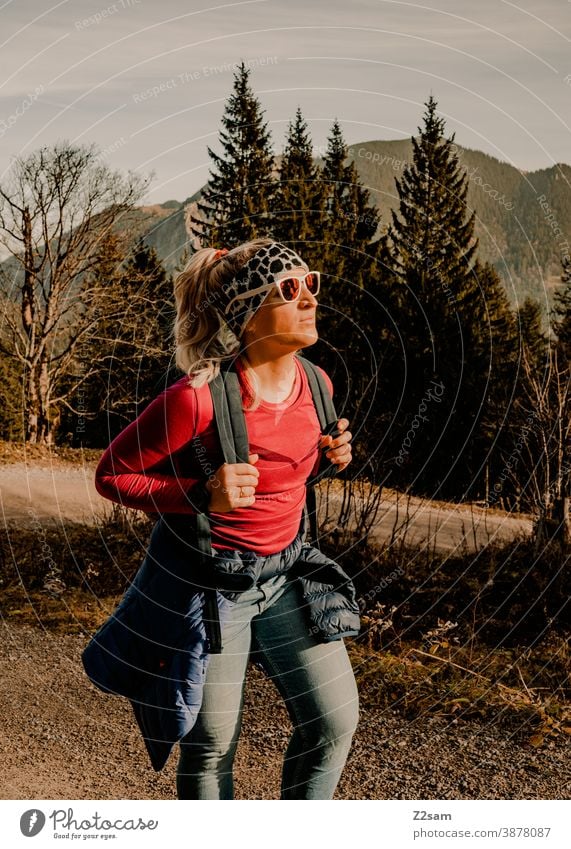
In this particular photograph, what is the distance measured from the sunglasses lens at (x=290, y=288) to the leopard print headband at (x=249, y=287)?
Result: 0.03 meters

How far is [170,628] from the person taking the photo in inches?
78.7

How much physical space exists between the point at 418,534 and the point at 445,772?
348 centimetres

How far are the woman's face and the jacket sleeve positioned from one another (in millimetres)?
265

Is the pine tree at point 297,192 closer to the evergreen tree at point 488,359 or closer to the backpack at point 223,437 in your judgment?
the backpack at point 223,437

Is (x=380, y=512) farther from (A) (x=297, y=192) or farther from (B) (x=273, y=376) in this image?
(B) (x=273, y=376)

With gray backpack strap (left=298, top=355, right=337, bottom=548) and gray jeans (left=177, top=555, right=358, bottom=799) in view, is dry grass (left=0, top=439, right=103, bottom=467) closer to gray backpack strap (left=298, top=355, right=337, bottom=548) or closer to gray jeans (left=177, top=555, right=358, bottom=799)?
gray backpack strap (left=298, top=355, right=337, bottom=548)

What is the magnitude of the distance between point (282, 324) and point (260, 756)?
202 centimetres

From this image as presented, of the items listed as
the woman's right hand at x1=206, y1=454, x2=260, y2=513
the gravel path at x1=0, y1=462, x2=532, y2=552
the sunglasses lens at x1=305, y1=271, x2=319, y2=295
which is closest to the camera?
the woman's right hand at x1=206, y1=454, x2=260, y2=513

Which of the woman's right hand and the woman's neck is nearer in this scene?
the woman's right hand

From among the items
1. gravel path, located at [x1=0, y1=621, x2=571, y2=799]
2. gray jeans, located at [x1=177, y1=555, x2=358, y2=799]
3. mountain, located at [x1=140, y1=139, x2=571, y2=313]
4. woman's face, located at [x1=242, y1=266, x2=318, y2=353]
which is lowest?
gravel path, located at [x1=0, y1=621, x2=571, y2=799]

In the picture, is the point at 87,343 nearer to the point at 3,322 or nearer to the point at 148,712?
the point at 3,322

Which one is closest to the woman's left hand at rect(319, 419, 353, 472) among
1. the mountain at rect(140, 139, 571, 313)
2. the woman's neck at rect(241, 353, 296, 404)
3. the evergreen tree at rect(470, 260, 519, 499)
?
the woman's neck at rect(241, 353, 296, 404)

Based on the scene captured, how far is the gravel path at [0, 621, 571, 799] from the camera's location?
3.14 metres
